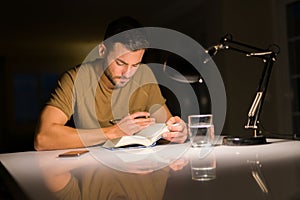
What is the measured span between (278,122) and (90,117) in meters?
1.64

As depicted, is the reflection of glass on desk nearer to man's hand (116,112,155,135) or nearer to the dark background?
man's hand (116,112,155,135)

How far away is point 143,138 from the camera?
1.35 m

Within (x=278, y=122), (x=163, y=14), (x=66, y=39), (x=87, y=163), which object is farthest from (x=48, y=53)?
(x=278, y=122)

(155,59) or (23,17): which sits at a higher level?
(23,17)

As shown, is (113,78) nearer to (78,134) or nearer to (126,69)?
(126,69)

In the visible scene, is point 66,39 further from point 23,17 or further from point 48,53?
point 23,17

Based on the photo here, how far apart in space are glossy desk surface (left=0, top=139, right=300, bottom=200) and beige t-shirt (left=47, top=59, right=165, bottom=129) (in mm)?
743

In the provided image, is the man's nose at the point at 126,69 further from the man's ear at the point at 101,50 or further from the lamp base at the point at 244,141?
the lamp base at the point at 244,141

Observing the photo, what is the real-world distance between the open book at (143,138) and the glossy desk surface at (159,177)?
26cm

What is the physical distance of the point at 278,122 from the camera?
2.86m

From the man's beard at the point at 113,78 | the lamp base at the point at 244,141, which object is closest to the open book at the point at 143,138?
the lamp base at the point at 244,141

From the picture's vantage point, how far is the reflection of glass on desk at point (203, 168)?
26.8 inches

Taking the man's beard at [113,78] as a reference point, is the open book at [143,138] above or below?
below

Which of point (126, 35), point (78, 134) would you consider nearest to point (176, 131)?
point (78, 134)
